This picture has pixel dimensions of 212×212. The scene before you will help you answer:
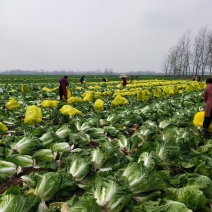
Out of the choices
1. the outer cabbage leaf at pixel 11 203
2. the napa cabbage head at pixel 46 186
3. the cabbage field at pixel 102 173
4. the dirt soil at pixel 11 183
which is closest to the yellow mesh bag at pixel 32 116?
the cabbage field at pixel 102 173

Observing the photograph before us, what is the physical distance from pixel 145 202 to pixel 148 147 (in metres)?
1.79

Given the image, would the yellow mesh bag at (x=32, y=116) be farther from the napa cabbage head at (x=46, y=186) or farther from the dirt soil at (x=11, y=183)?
the napa cabbage head at (x=46, y=186)

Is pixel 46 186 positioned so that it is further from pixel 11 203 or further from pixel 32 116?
pixel 32 116

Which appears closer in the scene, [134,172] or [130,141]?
[134,172]

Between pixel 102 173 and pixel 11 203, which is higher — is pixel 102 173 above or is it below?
below

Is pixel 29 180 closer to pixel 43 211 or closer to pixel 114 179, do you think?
pixel 43 211

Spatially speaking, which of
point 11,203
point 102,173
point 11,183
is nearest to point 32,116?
point 11,183

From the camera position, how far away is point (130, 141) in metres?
5.59

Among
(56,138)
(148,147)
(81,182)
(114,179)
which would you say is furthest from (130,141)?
(114,179)

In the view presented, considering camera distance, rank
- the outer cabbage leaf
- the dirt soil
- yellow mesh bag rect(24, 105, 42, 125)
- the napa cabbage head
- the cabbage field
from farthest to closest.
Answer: yellow mesh bag rect(24, 105, 42, 125), the dirt soil, the napa cabbage head, the cabbage field, the outer cabbage leaf

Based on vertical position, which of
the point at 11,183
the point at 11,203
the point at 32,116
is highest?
the point at 11,203

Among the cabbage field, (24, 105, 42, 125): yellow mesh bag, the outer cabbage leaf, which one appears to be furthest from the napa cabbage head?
(24, 105, 42, 125): yellow mesh bag

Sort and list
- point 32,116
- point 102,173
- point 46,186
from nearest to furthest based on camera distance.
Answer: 1. point 46,186
2. point 102,173
3. point 32,116

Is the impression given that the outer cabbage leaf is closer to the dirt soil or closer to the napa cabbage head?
the napa cabbage head
